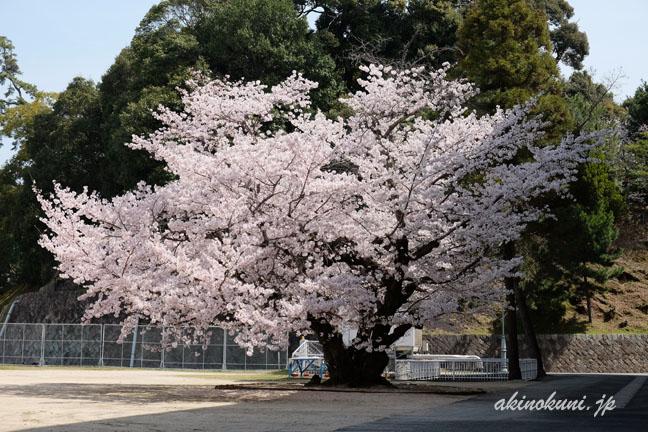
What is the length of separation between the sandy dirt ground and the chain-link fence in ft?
54.0

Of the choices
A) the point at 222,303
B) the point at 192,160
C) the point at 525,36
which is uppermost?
the point at 525,36

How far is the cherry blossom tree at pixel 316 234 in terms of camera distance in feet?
59.7

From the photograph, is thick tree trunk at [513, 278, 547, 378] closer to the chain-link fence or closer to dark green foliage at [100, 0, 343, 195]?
the chain-link fence

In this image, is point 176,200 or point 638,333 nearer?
point 176,200

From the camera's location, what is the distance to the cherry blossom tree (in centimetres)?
1820

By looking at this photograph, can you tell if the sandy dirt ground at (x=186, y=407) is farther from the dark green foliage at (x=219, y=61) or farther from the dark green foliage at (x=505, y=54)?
the dark green foliage at (x=219, y=61)

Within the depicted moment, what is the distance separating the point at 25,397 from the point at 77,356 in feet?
79.7

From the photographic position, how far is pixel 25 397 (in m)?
Result: 16.5

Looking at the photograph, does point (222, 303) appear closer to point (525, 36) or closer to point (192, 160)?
point (192, 160)

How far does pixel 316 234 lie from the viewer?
19.8m

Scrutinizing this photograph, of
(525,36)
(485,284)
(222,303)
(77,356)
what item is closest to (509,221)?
(485,284)
